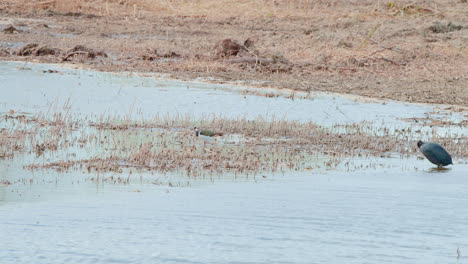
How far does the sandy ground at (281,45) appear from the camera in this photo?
18.9m

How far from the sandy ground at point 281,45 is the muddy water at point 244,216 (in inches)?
274

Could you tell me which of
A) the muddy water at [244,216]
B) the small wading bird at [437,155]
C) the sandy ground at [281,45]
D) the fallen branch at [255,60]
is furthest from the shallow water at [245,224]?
the fallen branch at [255,60]

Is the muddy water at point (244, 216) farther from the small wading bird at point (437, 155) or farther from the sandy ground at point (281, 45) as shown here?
the sandy ground at point (281, 45)

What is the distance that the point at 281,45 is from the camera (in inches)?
940

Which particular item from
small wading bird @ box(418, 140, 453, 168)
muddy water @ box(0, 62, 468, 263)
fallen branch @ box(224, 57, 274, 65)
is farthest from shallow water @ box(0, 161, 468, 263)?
fallen branch @ box(224, 57, 274, 65)

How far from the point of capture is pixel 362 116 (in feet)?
47.3

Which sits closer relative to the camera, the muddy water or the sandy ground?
the muddy water

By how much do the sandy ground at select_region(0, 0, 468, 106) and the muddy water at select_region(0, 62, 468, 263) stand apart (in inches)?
274

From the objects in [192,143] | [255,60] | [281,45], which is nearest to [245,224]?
[192,143]

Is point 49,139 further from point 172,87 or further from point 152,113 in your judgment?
point 172,87

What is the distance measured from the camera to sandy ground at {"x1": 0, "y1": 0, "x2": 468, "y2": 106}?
18.9 metres

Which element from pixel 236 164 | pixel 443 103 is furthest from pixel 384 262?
pixel 443 103

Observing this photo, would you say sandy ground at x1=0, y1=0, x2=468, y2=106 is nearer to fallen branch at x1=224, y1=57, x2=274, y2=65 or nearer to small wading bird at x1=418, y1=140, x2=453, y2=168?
fallen branch at x1=224, y1=57, x2=274, y2=65

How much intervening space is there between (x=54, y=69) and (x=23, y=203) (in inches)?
473
